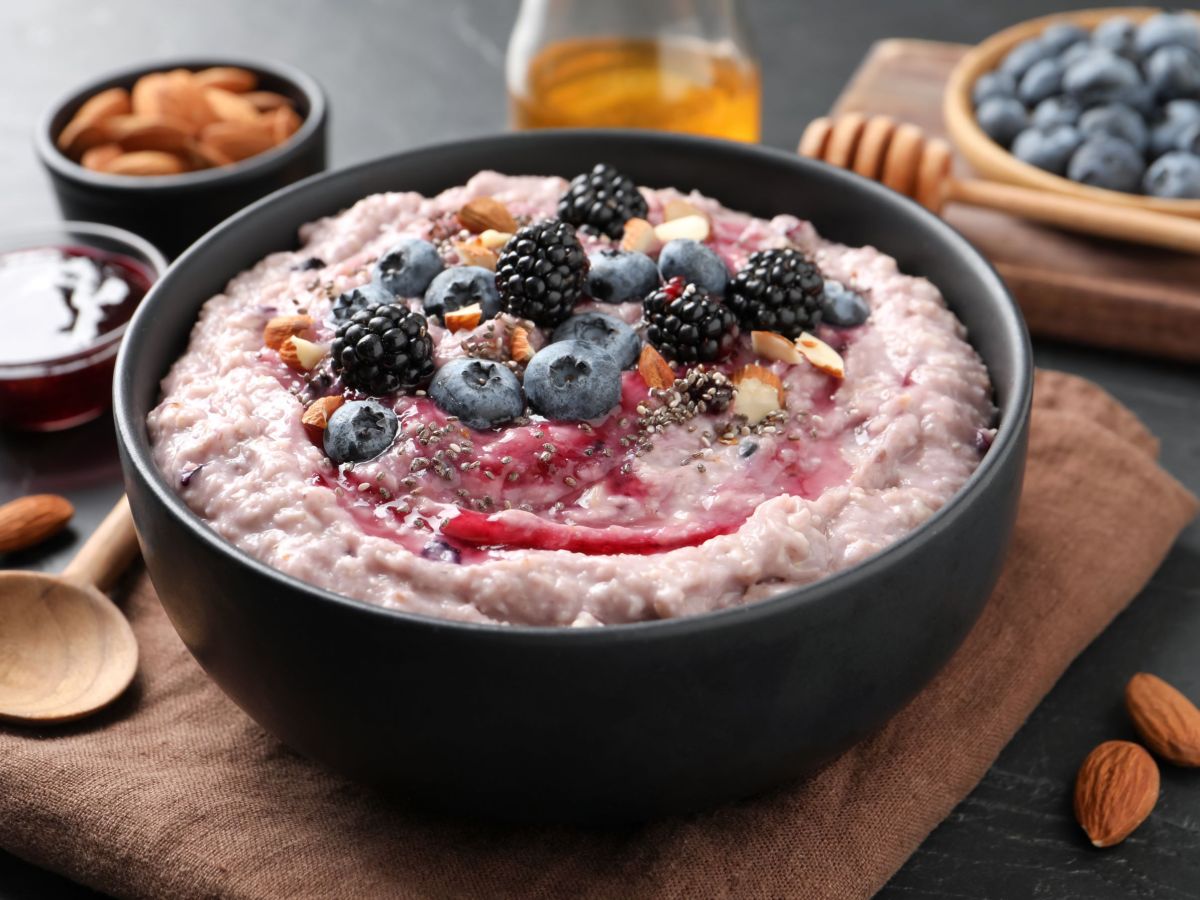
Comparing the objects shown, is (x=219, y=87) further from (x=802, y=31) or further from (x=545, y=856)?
(x=545, y=856)

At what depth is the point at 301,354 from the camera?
2740mm

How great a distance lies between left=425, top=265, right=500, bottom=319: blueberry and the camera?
9.35 ft

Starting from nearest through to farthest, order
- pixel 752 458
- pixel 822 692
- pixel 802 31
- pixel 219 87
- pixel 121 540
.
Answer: pixel 822 692 → pixel 752 458 → pixel 121 540 → pixel 219 87 → pixel 802 31

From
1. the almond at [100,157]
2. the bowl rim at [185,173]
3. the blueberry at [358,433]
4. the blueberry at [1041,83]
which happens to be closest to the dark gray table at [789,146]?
the bowl rim at [185,173]

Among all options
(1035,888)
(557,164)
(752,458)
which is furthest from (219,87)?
(1035,888)

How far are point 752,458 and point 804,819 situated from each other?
0.65 meters

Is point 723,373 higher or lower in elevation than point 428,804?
higher

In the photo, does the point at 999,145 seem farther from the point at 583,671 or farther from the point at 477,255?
the point at 583,671

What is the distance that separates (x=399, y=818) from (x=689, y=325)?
1.06 m

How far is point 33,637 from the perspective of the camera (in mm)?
2912

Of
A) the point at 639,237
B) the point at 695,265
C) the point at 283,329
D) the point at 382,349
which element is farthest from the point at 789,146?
the point at 382,349

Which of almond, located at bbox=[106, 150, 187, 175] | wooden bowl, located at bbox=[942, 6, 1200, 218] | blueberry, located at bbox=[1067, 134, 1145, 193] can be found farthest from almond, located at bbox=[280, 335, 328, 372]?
blueberry, located at bbox=[1067, 134, 1145, 193]

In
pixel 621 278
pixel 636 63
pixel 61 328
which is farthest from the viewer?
pixel 636 63

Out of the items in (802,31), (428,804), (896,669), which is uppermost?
(896,669)
